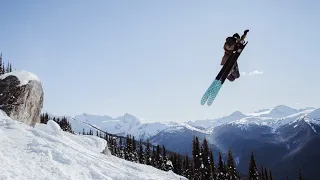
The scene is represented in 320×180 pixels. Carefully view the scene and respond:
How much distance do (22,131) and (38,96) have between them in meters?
18.6

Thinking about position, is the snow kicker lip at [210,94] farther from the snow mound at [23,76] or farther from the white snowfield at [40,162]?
the snow mound at [23,76]

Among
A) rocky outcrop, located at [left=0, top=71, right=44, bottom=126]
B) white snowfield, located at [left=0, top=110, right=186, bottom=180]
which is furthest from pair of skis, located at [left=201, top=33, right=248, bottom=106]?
rocky outcrop, located at [left=0, top=71, right=44, bottom=126]

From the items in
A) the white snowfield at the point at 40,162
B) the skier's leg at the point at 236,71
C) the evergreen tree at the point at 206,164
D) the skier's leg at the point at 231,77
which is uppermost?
the skier's leg at the point at 236,71

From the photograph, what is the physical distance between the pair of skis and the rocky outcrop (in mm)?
29713

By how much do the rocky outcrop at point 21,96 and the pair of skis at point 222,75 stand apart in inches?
1170

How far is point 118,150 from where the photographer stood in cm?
11375

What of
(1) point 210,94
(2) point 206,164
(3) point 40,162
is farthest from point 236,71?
(2) point 206,164

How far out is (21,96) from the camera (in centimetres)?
3856

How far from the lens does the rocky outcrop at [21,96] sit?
36875 mm

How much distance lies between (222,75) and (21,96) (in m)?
32.5

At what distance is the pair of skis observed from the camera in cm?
1019

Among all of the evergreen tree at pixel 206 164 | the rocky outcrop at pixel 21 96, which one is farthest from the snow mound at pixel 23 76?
the evergreen tree at pixel 206 164

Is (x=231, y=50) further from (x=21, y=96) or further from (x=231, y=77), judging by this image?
(x=21, y=96)

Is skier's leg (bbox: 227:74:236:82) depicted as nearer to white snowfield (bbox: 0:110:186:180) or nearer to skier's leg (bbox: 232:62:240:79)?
skier's leg (bbox: 232:62:240:79)
